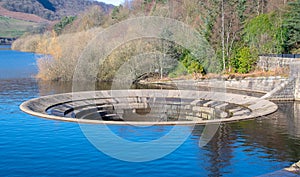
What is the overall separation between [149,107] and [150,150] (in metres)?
18.4

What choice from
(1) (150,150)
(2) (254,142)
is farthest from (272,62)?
(1) (150,150)

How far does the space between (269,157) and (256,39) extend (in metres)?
40.9

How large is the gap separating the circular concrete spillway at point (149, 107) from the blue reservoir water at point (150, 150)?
2797 millimetres

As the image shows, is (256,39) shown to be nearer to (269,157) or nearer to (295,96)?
(295,96)

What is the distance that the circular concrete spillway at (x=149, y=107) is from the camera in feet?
122

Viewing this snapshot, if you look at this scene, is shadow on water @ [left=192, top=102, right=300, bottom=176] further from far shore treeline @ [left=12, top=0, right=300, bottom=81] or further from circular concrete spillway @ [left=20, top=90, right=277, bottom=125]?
far shore treeline @ [left=12, top=0, right=300, bottom=81]

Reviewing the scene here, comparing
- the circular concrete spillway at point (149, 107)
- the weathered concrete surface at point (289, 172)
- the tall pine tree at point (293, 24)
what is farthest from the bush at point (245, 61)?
the weathered concrete surface at point (289, 172)

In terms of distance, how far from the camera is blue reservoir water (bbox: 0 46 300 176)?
21.0 m

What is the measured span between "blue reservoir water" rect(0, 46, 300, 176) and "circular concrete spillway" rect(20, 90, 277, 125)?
2.80 m

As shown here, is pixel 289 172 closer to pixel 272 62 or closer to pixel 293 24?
pixel 272 62

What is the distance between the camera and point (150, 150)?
24641 millimetres

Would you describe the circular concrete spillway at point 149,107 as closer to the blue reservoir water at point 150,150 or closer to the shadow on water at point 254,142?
the shadow on water at point 254,142

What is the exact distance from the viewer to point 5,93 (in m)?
49.8

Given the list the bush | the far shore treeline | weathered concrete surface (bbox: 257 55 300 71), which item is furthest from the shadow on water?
the far shore treeline
